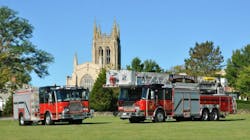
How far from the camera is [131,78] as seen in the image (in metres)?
36.4

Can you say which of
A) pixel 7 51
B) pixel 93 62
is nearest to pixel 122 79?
pixel 7 51

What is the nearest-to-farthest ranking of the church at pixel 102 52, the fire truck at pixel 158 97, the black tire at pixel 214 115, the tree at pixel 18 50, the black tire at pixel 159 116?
the fire truck at pixel 158 97 → the black tire at pixel 159 116 → the black tire at pixel 214 115 → the tree at pixel 18 50 → the church at pixel 102 52

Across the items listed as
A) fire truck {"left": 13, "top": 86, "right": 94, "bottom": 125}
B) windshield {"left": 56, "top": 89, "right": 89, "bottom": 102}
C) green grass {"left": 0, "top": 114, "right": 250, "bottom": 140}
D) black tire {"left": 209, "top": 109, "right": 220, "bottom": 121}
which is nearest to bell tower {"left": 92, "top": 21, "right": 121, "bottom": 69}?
black tire {"left": 209, "top": 109, "right": 220, "bottom": 121}

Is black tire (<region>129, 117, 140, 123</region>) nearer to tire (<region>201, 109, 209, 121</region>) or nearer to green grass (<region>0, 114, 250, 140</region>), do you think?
tire (<region>201, 109, 209, 121</region>)

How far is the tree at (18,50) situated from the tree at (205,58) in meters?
37.6

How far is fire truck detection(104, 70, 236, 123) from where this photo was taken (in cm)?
3625

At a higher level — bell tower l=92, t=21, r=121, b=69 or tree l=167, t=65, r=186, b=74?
bell tower l=92, t=21, r=121, b=69

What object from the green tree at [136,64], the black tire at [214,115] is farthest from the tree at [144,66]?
the black tire at [214,115]

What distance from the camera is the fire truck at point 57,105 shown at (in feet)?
119

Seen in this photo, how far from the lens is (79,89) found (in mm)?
37031

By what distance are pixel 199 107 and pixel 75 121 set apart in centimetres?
828

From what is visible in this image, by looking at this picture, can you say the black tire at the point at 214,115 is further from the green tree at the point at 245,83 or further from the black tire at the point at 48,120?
the green tree at the point at 245,83

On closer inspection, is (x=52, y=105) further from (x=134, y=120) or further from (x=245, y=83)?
(x=245, y=83)

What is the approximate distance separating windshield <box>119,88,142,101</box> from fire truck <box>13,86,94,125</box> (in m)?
2.29
